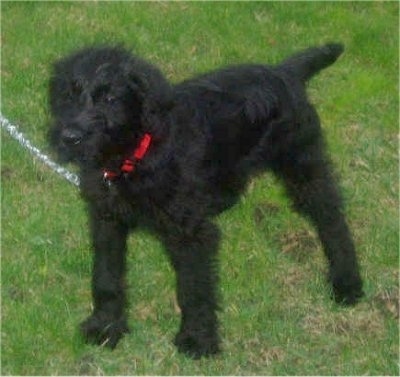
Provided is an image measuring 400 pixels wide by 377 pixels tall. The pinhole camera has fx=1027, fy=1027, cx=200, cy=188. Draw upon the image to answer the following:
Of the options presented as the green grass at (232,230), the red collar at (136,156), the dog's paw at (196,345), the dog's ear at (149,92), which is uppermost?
the dog's ear at (149,92)

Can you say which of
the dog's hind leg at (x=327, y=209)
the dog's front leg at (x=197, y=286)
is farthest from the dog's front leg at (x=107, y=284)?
the dog's hind leg at (x=327, y=209)

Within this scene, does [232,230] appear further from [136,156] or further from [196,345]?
[136,156]

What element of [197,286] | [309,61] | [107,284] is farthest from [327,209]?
[107,284]

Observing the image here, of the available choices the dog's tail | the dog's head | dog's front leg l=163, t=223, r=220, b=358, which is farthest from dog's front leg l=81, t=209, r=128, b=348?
the dog's tail

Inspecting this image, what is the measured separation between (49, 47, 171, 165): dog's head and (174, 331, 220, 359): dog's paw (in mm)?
1140

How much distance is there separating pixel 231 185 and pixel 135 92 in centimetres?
113

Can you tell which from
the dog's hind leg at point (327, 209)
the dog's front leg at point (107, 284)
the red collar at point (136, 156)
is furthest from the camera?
the dog's hind leg at point (327, 209)

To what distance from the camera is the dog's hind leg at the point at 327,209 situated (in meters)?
6.20

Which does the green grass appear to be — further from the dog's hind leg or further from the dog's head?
the dog's head

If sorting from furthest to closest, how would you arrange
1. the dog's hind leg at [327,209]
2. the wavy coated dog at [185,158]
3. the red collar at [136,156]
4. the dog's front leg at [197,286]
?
the dog's hind leg at [327,209], the dog's front leg at [197,286], the red collar at [136,156], the wavy coated dog at [185,158]

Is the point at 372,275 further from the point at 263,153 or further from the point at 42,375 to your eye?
the point at 42,375

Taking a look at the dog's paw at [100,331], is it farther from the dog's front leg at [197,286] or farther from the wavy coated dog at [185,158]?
the dog's front leg at [197,286]

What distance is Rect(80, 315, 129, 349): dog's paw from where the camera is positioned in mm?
5586

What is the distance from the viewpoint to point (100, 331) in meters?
5.59
